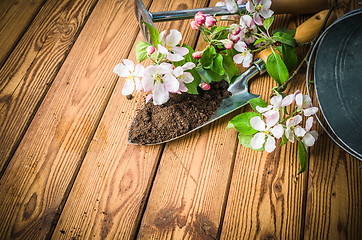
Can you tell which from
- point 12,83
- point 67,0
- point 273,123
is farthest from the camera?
point 67,0

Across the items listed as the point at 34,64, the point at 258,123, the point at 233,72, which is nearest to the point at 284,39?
the point at 233,72

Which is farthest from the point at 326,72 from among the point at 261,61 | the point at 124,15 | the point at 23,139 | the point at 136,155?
the point at 23,139

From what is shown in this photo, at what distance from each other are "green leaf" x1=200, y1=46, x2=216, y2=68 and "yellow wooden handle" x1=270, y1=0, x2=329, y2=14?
305 mm

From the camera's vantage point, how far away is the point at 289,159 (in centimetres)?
80

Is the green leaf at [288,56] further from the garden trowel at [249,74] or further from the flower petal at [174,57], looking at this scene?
the flower petal at [174,57]

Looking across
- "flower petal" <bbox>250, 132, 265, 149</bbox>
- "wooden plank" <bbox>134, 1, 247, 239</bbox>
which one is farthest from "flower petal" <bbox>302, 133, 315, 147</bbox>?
"wooden plank" <bbox>134, 1, 247, 239</bbox>

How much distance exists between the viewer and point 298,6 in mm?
912

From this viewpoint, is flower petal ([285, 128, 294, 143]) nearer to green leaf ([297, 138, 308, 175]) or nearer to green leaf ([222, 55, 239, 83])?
green leaf ([297, 138, 308, 175])

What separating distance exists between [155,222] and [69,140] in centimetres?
37

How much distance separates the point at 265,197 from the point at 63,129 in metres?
0.64

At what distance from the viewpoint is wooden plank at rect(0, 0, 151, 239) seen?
0.79 m

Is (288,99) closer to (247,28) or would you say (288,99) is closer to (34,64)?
(247,28)

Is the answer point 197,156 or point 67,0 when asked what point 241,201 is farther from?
point 67,0

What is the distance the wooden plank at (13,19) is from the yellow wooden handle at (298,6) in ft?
2.95
